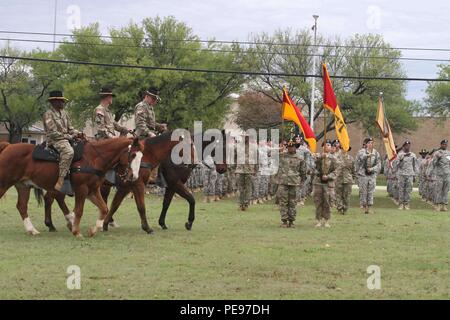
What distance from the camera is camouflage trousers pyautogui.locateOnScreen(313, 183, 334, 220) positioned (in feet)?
58.2

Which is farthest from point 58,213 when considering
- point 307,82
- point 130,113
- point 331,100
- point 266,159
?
point 307,82

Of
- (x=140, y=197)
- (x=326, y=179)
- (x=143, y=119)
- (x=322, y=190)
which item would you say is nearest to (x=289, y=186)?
(x=322, y=190)

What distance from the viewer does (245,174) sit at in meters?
24.0

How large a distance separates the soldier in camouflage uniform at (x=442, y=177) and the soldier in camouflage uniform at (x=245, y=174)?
6.49 meters

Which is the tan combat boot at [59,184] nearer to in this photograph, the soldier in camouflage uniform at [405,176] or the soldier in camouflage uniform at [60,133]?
the soldier in camouflage uniform at [60,133]

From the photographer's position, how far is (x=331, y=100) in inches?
747

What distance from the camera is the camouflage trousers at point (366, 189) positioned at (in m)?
23.7

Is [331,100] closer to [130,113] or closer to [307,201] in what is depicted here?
[307,201]

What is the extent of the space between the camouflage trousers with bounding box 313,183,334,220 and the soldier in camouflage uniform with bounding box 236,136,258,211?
17.7 ft

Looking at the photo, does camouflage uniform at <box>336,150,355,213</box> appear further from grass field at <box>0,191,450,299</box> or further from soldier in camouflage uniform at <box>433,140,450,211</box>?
grass field at <box>0,191,450,299</box>

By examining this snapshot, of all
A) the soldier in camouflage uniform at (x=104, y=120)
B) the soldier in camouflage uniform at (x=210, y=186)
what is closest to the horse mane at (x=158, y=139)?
the soldier in camouflage uniform at (x=104, y=120)

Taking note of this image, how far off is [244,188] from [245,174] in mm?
511

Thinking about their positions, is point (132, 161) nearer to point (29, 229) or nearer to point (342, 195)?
point (29, 229)

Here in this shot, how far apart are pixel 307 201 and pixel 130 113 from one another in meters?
25.8
